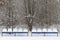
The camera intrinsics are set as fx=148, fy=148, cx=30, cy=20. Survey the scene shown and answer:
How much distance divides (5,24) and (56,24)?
2.23ft

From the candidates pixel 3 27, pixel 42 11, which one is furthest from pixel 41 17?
pixel 3 27

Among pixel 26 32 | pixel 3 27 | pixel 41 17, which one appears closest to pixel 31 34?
pixel 26 32

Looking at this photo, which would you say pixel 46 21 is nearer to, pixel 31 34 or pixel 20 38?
pixel 31 34

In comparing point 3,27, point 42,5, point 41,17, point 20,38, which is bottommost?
point 20,38

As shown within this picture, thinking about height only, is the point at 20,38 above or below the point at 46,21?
below

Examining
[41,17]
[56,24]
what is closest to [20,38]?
[41,17]

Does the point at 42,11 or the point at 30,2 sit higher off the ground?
the point at 30,2

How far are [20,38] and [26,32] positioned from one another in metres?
0.11

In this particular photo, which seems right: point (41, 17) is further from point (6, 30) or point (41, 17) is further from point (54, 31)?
point (6, 30)

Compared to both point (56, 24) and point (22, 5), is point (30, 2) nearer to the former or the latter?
point (22, 5)

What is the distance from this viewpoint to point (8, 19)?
1.98 meters

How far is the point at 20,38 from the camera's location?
77.7 inches

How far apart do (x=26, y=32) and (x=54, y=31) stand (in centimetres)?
37

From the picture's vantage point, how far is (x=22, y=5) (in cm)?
198
